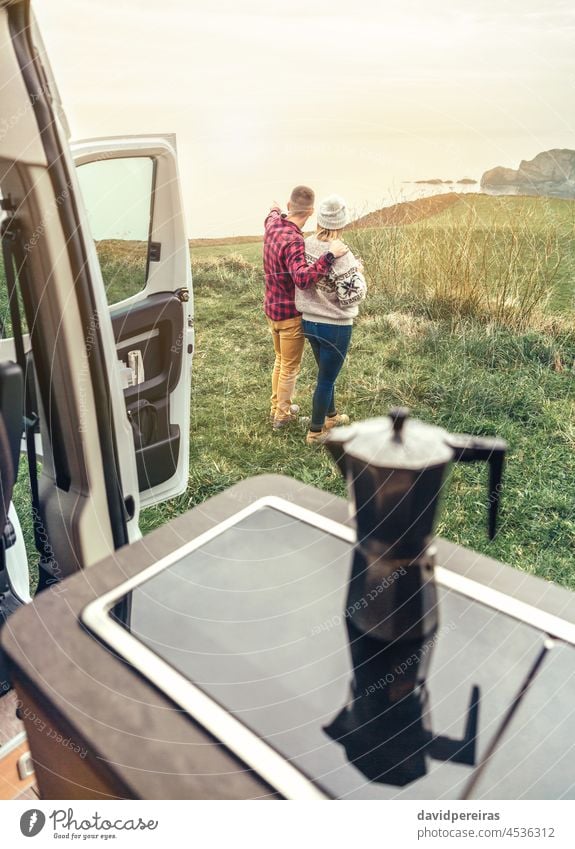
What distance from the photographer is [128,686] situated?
1.49 feet

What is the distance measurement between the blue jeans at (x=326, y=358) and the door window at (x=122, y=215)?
20.0 inches

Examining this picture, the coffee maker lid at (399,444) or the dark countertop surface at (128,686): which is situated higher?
the coffee maker lid at (399,444)

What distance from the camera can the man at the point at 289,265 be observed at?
4.77 feet

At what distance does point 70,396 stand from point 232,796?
21.2 inches

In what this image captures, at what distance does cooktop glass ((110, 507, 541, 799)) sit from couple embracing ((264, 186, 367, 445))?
73cm

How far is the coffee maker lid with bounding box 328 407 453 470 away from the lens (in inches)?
16.4
